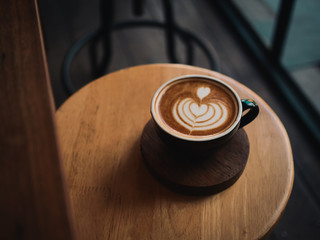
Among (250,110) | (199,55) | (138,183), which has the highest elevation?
(199,55)

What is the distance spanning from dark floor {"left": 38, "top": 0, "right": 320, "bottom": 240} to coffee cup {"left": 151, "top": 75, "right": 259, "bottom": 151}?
2.71 ft

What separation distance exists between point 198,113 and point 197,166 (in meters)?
0.11

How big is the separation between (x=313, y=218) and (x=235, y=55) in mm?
1070

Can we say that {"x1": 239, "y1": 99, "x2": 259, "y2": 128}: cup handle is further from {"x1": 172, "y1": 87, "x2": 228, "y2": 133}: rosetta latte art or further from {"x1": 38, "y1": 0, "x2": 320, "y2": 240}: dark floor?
{"x1": 38, "y1": 0, "x2": 320, "y2": 240}: dark floor

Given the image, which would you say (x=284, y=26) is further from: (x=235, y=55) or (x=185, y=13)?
(x=185, y=13)

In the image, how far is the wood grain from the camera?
0.32 metres

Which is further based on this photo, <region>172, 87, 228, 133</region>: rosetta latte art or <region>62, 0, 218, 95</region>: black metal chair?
<region>62, 0, 218, 95</region>: black metal chair

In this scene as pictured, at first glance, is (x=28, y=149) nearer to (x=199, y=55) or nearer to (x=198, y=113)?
(x=198, y=113)

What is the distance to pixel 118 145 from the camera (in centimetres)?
76

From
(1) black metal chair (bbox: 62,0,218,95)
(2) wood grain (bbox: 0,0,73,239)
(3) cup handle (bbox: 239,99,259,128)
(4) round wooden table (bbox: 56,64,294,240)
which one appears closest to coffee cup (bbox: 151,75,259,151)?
(3) cup handle (bbox: 239,99,259,128)

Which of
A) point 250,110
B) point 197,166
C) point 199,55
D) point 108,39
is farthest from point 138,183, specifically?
point 199,55

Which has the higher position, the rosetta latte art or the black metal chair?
the black metal chair

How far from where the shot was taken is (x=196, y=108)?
2.25 ft

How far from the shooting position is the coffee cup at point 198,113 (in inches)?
24.4
